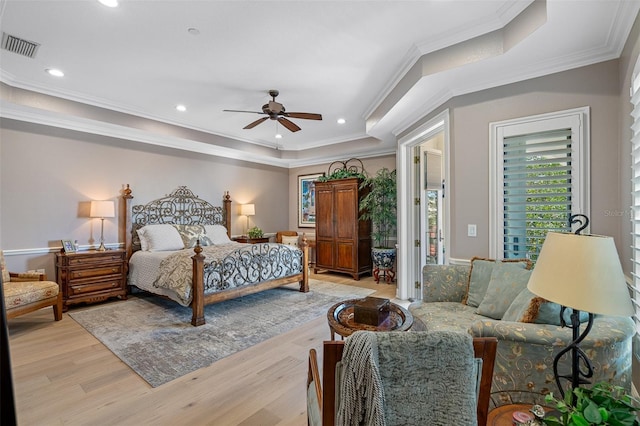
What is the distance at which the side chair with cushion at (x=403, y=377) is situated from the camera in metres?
1.03

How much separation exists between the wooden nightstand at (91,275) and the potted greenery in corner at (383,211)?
404 cm

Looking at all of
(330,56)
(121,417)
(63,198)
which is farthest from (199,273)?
(330,56)

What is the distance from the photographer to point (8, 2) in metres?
2.29

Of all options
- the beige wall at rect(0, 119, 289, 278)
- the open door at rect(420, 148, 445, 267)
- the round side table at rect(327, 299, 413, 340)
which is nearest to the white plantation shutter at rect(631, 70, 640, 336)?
the round side table at rect(327, 299, 413, 340)

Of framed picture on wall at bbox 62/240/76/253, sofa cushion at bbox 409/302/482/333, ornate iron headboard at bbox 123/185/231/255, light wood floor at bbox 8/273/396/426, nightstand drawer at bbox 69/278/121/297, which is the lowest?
light wood floor at bbox 8/273/396/426

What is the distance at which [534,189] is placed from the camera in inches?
107

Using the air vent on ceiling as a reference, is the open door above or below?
below

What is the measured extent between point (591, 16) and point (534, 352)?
2.14 m

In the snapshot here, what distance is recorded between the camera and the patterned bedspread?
3756 mm

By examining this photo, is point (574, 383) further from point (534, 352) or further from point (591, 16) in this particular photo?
point (591, 16)

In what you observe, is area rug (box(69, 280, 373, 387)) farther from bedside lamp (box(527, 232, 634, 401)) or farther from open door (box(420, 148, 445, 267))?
bedside lamp (box(527, 232, 634, 401))

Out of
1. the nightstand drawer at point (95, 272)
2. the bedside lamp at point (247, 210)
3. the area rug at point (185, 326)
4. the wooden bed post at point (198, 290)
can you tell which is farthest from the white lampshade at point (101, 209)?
the bedside lamp at point (247, 210)

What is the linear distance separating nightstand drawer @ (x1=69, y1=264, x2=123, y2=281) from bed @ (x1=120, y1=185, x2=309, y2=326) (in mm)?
246

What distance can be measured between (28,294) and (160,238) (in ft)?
5.77
